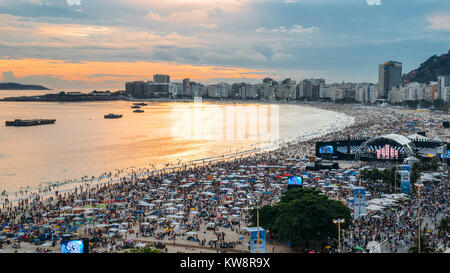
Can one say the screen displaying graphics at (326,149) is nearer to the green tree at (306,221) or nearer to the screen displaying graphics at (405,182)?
the screen displaying graphics at (405,182)

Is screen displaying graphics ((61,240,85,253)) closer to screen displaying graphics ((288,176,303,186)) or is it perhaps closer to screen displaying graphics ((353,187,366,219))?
screen displaying graphics ((353,187,366,219))

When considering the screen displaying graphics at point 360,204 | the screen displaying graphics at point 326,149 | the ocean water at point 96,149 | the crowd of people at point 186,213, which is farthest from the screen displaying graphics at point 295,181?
the ocean water at point 96,149

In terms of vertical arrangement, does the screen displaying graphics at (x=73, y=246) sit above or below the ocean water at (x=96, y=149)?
above

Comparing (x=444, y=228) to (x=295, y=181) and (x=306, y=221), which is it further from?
(x=295, y=181)

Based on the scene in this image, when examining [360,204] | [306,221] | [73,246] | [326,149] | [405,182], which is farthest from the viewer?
[326,149]

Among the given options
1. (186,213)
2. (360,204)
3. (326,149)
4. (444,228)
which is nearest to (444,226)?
(444,228)

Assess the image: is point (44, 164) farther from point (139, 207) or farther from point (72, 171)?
point (139, 207)
